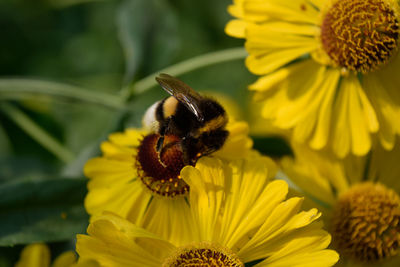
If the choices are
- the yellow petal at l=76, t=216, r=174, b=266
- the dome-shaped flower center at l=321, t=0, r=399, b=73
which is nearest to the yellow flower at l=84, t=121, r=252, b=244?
the yellow petal at l=76, t=216, r=174, b=266

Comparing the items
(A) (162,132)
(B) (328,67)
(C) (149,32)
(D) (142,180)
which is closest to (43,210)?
(D) (142,180)

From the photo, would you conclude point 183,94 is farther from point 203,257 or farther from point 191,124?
point 203,257

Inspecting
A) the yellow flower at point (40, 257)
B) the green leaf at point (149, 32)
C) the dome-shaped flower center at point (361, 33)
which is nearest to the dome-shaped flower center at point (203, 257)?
the yellow flower at point (40, 257)

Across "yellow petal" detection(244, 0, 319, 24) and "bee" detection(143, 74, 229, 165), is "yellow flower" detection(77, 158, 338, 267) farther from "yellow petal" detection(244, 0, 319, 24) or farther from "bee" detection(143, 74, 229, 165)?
"yellow petal" detection(244, 0, 319, 24)

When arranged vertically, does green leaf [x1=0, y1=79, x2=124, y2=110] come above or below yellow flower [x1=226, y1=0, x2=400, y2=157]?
above

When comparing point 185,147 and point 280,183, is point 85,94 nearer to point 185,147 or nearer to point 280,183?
point 185,147

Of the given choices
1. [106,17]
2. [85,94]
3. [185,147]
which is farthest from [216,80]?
[185,147]

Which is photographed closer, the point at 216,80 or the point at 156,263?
the point at 156,263
